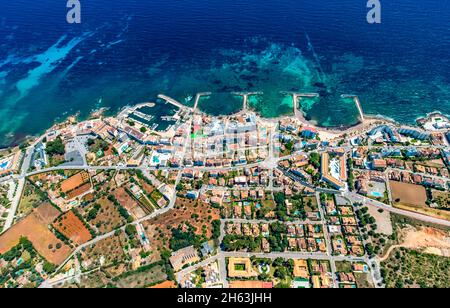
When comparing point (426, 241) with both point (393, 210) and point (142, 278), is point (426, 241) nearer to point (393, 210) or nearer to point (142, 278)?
point (393, 210)

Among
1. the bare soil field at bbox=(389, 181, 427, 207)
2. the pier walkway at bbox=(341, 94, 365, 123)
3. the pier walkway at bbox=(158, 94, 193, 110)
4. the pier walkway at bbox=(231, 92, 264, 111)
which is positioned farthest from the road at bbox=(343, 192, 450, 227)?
the pier walkway at bbox=(158, 94, 193, 110)

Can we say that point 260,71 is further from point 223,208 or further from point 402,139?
point 223,208

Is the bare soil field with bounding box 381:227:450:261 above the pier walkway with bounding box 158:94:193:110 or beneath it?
beneath

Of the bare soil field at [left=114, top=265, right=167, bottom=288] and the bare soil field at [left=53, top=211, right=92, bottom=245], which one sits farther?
the bare soil field at [left=53, top=211, right=92, bottom=245]

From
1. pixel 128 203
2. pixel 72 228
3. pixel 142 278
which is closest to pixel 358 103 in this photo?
pixel 128 203

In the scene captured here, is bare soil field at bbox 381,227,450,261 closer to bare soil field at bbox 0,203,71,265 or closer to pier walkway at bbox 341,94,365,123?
pier walkway at bbox 341,94,365,123

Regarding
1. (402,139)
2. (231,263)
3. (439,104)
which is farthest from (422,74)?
(231,263)
